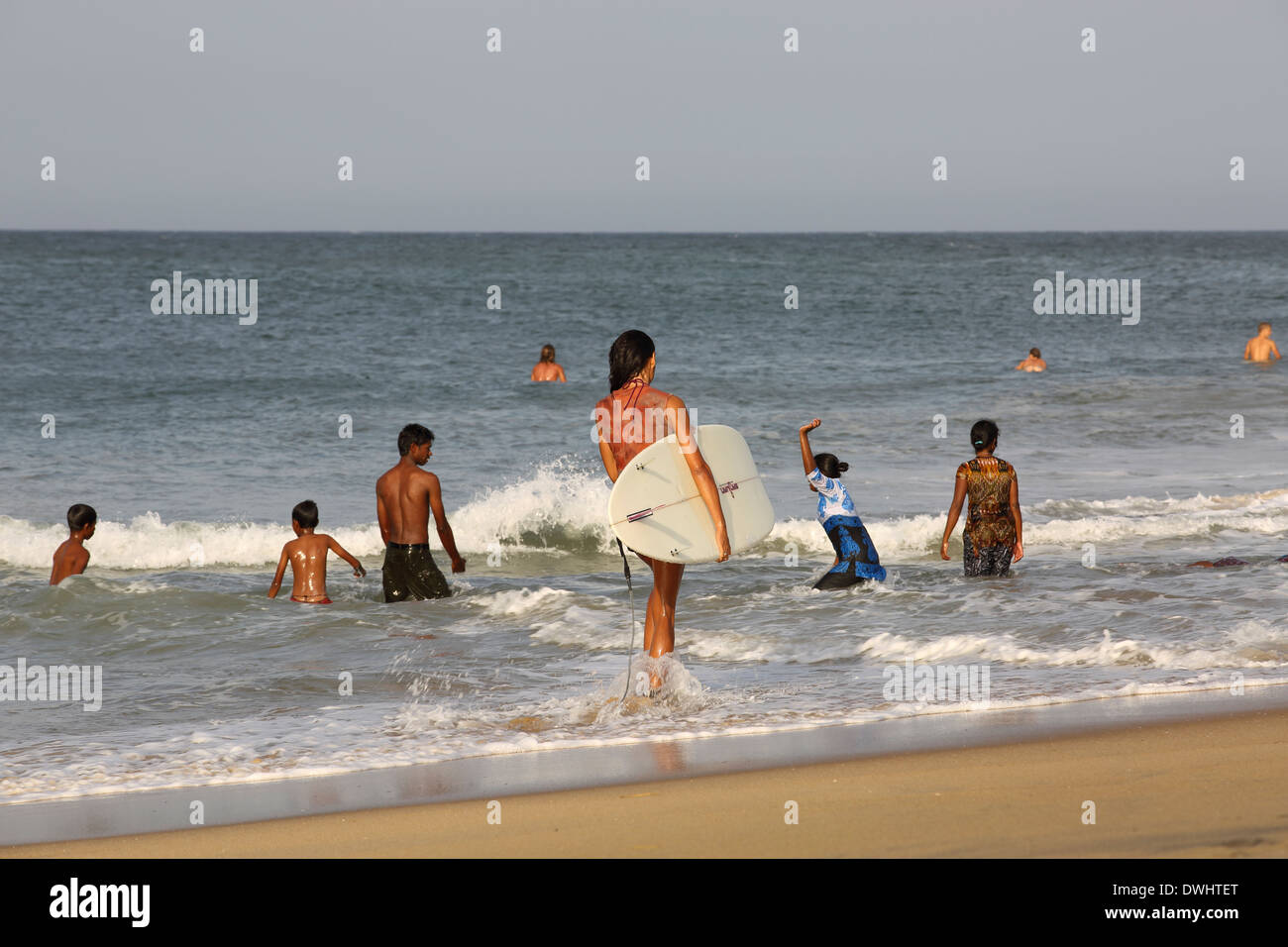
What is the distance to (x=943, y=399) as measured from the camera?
19.7m

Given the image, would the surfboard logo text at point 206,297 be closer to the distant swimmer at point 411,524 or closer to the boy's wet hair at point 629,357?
the distant swimmer at point 411,524

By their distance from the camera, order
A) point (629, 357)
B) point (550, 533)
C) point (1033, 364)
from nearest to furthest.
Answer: point (629, 357), point (550, 533), point (1033, 364)

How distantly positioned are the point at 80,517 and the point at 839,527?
488cm

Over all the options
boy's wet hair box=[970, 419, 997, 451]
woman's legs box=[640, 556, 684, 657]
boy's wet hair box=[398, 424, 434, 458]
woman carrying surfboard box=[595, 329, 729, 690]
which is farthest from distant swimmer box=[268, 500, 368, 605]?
boy's wet hair box=[970, 419, 997, 451]

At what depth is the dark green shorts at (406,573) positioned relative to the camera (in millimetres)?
8242

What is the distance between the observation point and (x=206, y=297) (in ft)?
130

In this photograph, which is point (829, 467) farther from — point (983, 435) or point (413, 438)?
point (413, 438)

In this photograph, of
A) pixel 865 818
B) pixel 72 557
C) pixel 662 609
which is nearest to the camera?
pixel 865 818

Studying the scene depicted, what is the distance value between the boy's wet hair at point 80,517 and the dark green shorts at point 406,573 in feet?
6.14

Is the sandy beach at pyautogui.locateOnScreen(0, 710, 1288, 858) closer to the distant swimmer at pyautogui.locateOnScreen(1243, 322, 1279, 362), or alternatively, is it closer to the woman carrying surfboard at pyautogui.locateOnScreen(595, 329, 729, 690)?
the woman carrying surfboard at pyautogui.locateOnScreen(595, 329, 729, 690)

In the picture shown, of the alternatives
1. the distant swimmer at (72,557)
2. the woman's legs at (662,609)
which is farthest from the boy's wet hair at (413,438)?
the woman's legs at (662,609)

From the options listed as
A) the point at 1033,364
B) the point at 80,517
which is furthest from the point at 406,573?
the point at 1033,364

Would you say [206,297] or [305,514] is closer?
[305,514]
